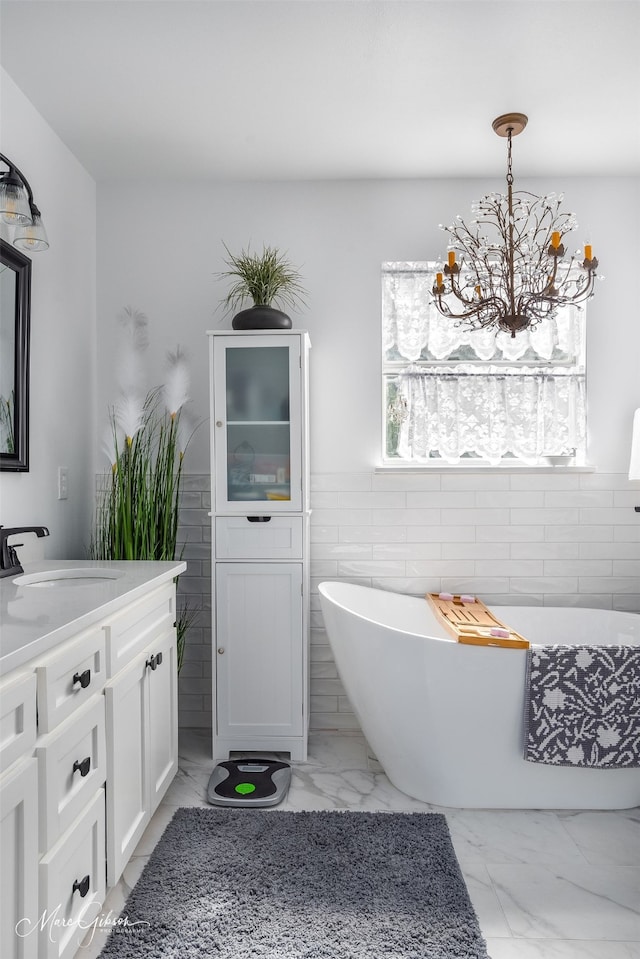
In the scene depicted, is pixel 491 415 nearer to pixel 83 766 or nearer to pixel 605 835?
pixel 605 835

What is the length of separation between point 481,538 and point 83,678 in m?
2.14

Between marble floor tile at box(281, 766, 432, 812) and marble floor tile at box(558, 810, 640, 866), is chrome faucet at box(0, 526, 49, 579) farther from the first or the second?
marble floor tile at box(558, 810, 640, 866)

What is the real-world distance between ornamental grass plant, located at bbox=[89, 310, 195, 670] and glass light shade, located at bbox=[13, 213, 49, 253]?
0.81 m

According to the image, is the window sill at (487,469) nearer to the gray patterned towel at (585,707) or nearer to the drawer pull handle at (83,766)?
the gray patterned towel at (585,707)

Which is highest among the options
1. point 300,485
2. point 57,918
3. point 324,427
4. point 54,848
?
point 324,427

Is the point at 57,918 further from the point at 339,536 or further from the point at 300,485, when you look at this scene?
the point at 339,536

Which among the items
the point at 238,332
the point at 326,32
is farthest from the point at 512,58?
the point at 238,332

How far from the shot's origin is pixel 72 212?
2949 mm

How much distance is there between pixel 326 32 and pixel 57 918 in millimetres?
2566

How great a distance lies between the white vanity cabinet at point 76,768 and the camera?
4.07 feet

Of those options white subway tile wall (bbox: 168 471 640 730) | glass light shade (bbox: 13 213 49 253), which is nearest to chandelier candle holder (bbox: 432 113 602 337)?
white subway tile wall (bbox: 168 471 640 730)

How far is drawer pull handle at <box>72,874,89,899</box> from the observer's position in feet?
4.97

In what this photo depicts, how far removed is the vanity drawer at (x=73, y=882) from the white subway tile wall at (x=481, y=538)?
5.11 feet

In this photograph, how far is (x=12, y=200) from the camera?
6.29 feet
